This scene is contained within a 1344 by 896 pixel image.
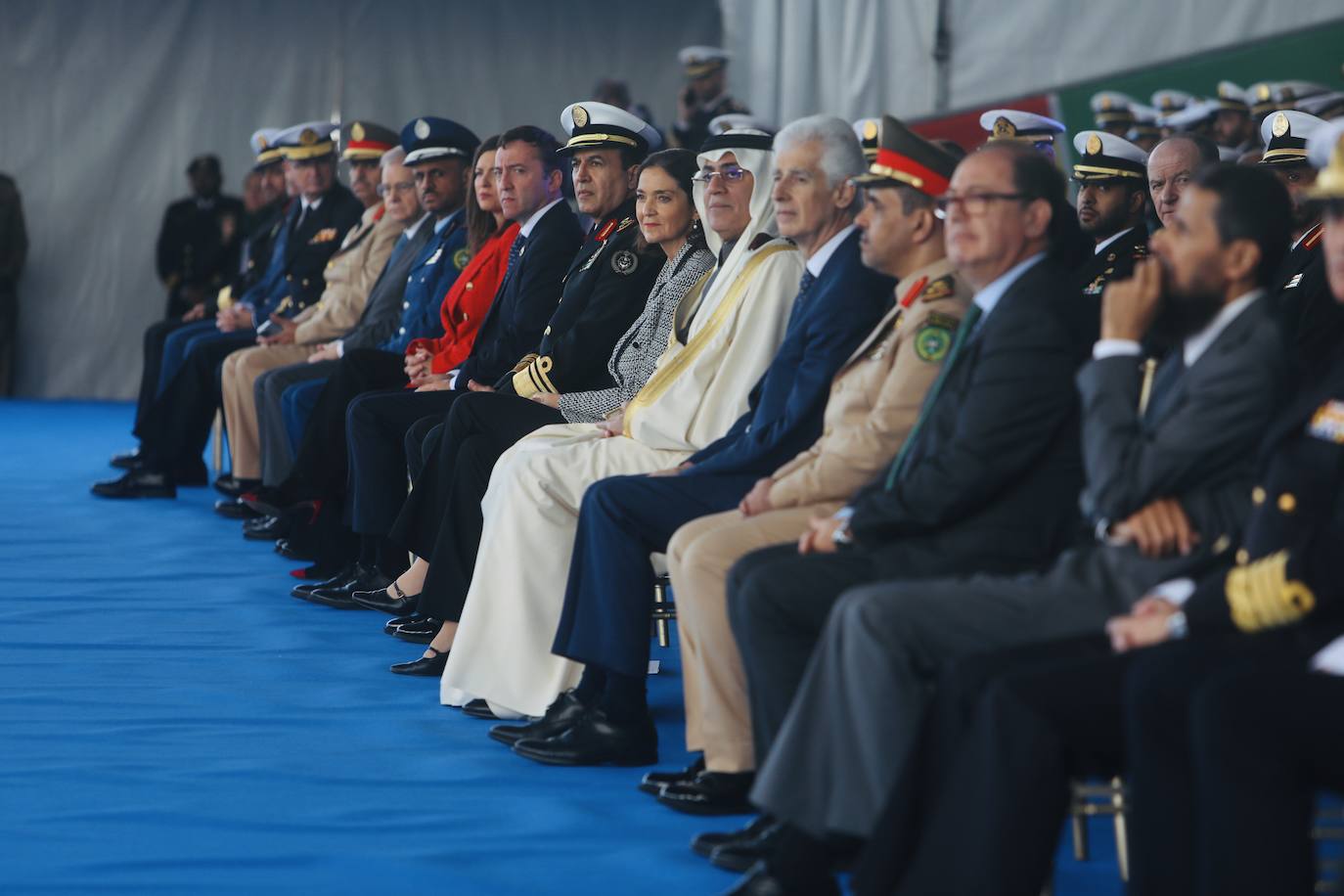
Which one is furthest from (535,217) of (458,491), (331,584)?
(331,584)

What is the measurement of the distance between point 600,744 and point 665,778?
257 millimetres

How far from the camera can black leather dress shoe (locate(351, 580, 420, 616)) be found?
537cm

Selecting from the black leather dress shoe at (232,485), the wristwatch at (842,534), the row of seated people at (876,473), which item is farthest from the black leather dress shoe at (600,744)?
the black leather dress shoe at (232,485)

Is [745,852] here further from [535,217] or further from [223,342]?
[223,342]

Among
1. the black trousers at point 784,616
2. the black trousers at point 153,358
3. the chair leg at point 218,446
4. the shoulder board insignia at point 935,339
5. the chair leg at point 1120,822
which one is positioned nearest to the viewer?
the chair leg at point 1120,822

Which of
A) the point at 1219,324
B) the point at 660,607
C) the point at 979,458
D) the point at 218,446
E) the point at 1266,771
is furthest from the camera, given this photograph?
the point at 218,446

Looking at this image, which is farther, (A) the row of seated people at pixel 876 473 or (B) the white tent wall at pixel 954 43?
(B) the white tent wall at pixel 954 43

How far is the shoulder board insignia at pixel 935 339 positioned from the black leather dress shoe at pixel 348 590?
2738 millimetres

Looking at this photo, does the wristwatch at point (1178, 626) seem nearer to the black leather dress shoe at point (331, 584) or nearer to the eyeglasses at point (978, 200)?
the eyeglasses at point (978, 200)

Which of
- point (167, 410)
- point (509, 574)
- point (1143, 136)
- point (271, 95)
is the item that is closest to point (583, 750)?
point (509, 574)

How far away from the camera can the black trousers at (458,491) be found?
464cm

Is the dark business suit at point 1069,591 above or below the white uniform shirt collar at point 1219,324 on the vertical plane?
below

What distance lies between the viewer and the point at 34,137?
497 inches

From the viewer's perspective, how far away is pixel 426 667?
4.61 metres
